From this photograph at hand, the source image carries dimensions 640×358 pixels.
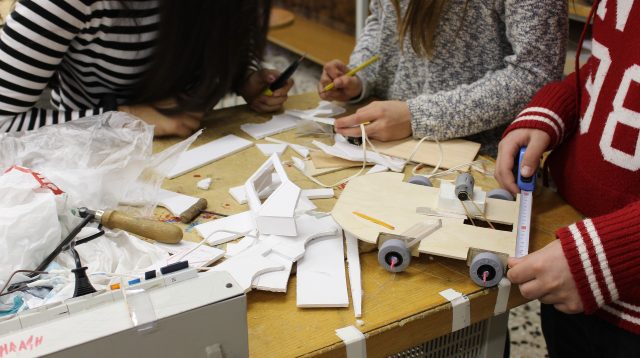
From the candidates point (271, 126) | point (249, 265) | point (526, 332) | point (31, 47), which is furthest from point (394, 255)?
point (526, 332)

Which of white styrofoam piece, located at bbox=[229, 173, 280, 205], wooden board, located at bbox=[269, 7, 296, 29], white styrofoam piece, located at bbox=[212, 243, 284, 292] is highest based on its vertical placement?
white styrofoam piece, located at bbox=[212, 243, 284, 292]

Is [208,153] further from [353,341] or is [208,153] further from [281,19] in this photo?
[281,19]

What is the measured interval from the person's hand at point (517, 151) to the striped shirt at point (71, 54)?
66 cm

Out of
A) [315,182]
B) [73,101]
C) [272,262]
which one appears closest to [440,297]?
[272,262]

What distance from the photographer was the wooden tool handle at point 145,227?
2.42 ft

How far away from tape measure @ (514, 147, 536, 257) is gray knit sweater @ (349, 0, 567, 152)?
16 centimetres

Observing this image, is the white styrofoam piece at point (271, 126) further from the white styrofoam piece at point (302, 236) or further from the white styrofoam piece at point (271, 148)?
the white styrofoam piece at point (302, 236)

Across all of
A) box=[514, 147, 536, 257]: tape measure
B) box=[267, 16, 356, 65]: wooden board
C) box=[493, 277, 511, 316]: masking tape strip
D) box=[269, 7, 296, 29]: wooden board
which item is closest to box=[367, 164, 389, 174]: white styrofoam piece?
box=[514, 147, 536, 257]: tape measure

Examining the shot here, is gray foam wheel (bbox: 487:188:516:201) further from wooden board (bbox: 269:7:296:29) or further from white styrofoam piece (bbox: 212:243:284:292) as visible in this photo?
wooden board (bbox: 269:7:296:29)

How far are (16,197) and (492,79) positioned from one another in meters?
0.77

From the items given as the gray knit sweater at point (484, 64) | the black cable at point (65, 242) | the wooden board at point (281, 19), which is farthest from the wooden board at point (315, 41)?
the black cable at point (65, 242)

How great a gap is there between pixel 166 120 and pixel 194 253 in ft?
1.40

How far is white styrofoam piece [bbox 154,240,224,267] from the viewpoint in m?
0.71

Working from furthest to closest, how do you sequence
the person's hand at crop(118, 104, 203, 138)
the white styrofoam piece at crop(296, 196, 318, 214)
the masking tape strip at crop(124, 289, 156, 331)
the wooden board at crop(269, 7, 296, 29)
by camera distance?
the wooden board at crop(269, 7, 296, 29) < the person's hand at crop(118, 104, 203, 138) < the white styrofoam piece at crop(296, 196, 318, 214) < the masking tape strip at crop(124, 289, 156, 331)
